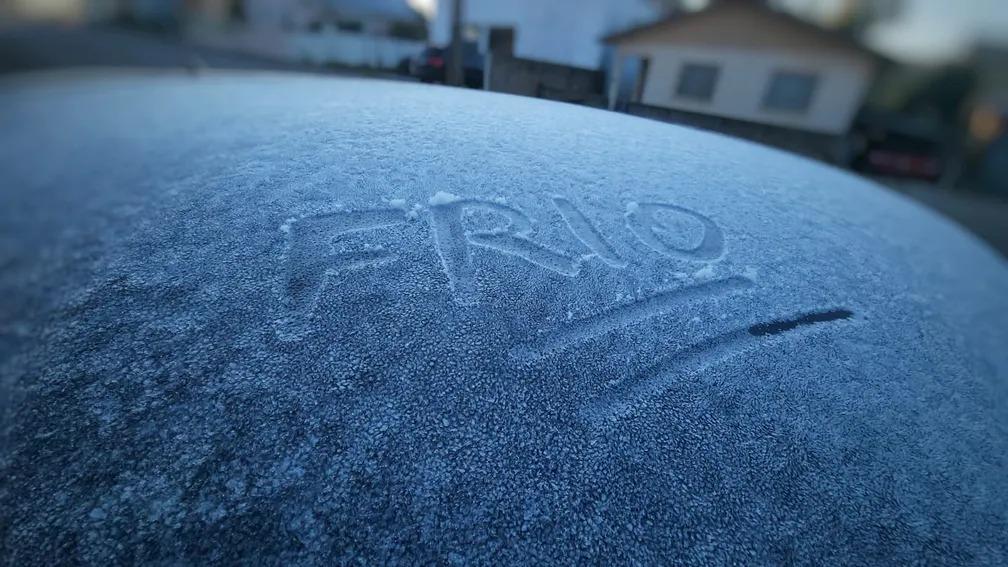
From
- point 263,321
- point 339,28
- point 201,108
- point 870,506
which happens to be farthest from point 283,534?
point 201,108

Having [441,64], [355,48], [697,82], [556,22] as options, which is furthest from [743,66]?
[355,48]

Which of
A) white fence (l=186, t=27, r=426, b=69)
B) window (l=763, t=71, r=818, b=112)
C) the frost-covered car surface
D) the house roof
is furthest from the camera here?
window (l=763, t=71, r=818, b=112)

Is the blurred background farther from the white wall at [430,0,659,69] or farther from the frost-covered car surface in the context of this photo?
the frost-covered car surface

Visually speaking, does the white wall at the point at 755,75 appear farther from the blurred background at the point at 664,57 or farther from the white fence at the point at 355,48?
the white fence at the point at 355,48

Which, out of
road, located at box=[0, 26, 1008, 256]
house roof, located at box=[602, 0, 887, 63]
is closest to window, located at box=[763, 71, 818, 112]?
house roof, located at box=[602, 0, 887, 63]

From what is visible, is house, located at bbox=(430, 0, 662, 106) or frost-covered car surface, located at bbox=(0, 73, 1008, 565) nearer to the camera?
frost-covered car surface, located at bbox=(0, 73, 1008, 565)

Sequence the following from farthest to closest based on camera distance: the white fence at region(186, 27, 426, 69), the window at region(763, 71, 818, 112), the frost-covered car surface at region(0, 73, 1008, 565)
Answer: the window at region(763, 71, 818, 112) < the white fence at region(186, 27, 426, 69) < the frost-covered car surface at region(0, 73, 1008, 565)

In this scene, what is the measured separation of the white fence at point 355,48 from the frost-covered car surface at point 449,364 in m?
0.25

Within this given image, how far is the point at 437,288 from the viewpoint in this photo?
113cm

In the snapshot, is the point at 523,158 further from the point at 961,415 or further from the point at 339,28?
the point at 961,415

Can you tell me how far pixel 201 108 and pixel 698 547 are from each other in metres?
2.22

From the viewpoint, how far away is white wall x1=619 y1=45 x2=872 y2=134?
1.71 m

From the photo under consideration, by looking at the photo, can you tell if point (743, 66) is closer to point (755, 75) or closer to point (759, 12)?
point (755, 75)

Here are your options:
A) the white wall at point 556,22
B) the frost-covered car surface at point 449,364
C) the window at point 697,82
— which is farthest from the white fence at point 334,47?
the window at point 697,82
